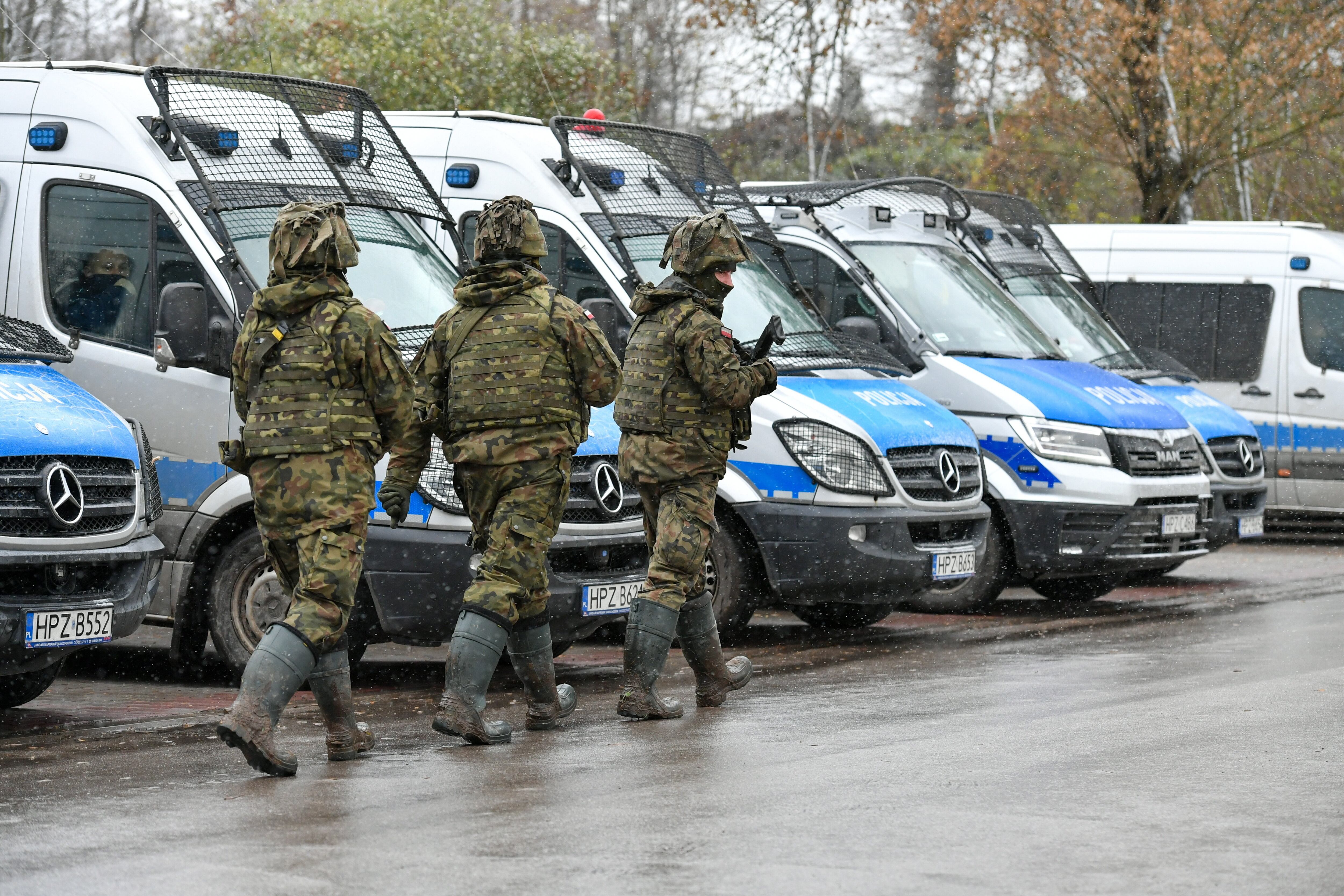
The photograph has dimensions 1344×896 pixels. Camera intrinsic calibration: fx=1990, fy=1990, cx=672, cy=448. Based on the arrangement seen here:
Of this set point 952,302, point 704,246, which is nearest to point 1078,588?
point 952,302

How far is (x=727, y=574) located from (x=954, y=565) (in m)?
1.22

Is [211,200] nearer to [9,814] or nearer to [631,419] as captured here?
[631,419]

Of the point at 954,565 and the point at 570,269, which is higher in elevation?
the point at 570,269

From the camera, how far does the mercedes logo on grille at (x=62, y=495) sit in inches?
284

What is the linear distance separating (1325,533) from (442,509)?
1186 cm

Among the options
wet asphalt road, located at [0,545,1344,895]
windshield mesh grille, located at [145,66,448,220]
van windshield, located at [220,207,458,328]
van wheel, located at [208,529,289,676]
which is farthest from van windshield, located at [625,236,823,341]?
van wheel, located at [208,529,289,676]

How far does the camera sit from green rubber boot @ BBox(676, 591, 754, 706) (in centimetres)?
785

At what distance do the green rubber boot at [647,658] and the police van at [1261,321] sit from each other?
9136mm

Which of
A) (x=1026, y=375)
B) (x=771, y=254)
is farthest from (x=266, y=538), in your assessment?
(x=1026, y=375)

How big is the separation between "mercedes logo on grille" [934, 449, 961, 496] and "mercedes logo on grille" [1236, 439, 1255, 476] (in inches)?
145

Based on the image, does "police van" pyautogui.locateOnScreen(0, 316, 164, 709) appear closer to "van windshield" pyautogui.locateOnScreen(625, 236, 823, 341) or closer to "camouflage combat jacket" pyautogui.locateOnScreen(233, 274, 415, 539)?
"camouflage combat jacket" pyautogui.locateOnScreen(233, 274, 415, 539)

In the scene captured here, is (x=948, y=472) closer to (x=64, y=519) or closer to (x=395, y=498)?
(x=395, y=498)

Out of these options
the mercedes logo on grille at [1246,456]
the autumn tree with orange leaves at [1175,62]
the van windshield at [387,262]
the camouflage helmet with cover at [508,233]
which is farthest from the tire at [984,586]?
the autumn tree with orange leaves at [1175,62]

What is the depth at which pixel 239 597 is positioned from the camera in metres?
8.64
